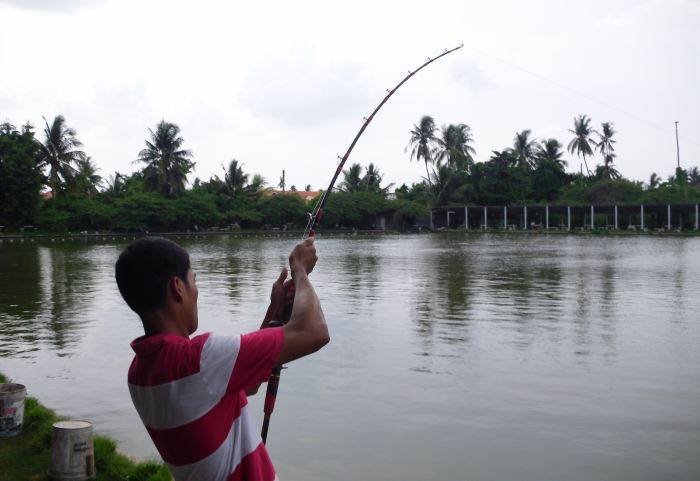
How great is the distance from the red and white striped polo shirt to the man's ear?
0.36ft

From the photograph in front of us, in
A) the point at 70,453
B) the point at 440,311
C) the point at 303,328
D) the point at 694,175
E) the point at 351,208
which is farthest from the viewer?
the point at 694,175

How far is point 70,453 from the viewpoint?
413 centimetres

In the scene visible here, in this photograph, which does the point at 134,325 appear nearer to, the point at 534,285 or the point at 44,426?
the point at 44,426

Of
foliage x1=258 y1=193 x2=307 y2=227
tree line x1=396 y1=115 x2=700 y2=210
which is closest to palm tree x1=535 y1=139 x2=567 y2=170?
tree line x1=396 y1=115 x2=700 y2=210

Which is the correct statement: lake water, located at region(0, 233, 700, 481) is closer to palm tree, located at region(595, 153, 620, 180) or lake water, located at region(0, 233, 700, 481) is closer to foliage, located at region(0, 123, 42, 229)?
foliage, located at region(0, 123, 42, 229)

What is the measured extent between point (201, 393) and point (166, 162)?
58.7 m

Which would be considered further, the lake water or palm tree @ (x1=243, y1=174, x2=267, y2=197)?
palm tree @ (x1=243, y1=174, x2=267, y2=197)

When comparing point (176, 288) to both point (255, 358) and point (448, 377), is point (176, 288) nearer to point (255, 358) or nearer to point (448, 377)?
point (255, 358)

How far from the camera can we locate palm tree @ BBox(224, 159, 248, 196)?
62.9 meters

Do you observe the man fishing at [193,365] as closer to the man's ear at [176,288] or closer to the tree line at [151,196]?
the man's ear at [176,288]

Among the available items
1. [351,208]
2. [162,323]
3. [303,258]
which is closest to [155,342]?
[162,323]

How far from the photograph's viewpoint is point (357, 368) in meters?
8.09

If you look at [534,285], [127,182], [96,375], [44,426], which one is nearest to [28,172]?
[127,182]

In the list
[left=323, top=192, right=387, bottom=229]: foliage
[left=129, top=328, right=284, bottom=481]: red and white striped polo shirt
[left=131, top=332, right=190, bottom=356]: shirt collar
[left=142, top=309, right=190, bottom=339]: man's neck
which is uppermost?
[left=323, top=192, right=387, bottom=229]: foliage
